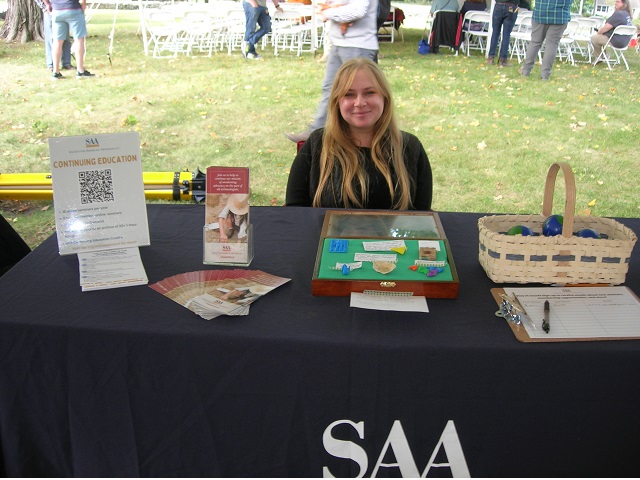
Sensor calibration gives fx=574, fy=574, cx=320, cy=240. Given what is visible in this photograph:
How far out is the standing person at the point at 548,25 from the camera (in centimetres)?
720

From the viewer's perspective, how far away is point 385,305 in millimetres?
1316

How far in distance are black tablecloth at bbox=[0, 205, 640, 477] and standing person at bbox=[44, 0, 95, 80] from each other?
6.52m

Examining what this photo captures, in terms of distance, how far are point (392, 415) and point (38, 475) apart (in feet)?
2.86

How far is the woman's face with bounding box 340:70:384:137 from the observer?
2.07 metres

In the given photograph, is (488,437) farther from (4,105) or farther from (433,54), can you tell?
(433,54)

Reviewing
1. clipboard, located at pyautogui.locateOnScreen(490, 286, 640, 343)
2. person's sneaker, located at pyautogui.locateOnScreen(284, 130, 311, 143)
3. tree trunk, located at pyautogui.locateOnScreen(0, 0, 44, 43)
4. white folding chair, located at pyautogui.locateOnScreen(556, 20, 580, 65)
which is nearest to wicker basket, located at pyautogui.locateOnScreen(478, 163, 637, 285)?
clipboard, located at pyautogui.locateOnScreen(490, 286, 640, 343)

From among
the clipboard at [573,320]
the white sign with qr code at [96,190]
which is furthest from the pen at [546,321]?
the white sign with qr code at [96,190]

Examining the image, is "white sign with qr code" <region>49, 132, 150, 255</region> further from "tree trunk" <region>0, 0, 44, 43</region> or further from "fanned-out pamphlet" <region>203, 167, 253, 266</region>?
"tree trunk" <region>0, 0, 44, 43</region>

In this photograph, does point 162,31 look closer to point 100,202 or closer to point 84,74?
point 84,74

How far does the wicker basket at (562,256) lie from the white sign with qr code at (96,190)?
955 mm

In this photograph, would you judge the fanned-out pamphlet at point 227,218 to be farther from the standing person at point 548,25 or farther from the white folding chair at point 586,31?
the white folding chair at point 586,31

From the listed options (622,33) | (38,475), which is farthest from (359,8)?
(622,33)

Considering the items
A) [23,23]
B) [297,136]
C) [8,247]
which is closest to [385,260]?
[8,247]

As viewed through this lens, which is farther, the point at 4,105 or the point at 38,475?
the point at 4,105
